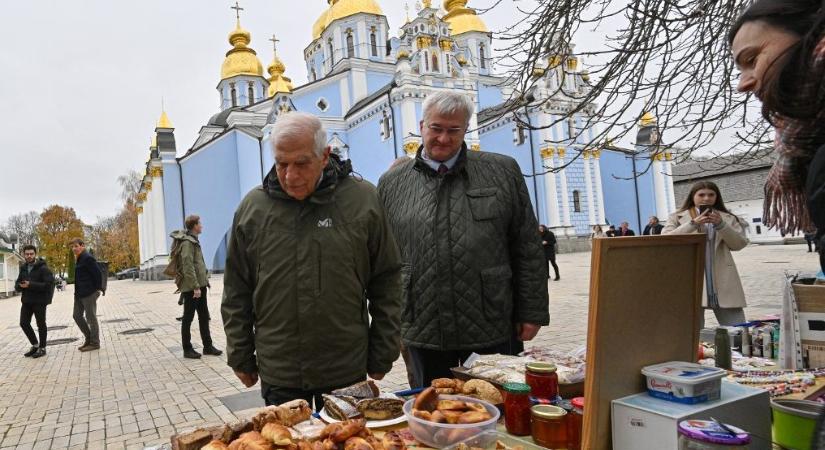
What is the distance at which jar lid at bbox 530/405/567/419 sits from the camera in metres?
1.58

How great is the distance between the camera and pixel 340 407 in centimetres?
183

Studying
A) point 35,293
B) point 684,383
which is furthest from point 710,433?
point 35,293

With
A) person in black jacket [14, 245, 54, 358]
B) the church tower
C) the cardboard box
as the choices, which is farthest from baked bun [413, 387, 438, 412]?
the church tower

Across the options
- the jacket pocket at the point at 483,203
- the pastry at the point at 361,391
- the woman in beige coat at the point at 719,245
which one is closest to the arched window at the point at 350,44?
the woman in beige coat at the point at 719,245

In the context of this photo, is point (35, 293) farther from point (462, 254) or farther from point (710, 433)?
point (710, 433)

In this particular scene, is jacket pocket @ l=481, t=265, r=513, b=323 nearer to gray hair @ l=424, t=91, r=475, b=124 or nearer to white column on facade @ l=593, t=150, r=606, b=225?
gray hair @ l=424, t=91, r=475, b=124

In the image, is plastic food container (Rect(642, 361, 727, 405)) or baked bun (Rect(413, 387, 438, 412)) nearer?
plastic food container (Rect(642, 361, 727, 405))

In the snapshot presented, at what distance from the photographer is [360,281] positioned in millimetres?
2463

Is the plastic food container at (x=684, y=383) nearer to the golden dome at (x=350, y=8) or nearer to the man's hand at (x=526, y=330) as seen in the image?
the man's hand at (x=526, y=330)

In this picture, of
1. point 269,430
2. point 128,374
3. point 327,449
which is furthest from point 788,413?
A: point 128,374

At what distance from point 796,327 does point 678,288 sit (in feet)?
3.59

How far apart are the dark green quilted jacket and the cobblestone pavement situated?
1.24 metres

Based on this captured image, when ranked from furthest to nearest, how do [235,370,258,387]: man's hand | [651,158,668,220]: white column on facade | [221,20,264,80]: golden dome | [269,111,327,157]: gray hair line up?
[221,20,264,80]: golden dome, [651,158,668,220]: white column on facade, [235,370,258,387]: man's hand, [269,111,327,157]: gray hair

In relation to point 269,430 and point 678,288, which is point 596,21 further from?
point 269,430
